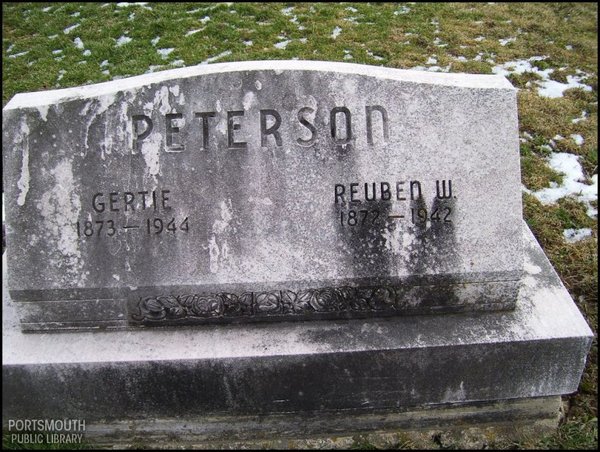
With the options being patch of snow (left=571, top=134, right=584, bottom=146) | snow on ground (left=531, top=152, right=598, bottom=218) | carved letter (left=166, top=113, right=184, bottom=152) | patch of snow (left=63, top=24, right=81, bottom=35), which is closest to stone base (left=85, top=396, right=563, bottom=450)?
carved letter (left=166, top=113, right=184, bottom=152)

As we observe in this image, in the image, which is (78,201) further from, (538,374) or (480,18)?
(480,18)

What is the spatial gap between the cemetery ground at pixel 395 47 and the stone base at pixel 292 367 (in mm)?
1625

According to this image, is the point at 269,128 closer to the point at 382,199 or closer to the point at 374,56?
the point at 382,199

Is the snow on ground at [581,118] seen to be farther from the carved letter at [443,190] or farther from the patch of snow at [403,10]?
the carved letter at [443,190]

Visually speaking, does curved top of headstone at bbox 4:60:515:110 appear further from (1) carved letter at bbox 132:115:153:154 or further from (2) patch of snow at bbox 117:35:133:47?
(2) patch of snow at bbox 117:35:133:47

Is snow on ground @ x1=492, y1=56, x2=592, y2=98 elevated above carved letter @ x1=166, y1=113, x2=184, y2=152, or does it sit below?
below

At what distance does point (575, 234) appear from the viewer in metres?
4.14

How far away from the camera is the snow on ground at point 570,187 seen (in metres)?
4.46

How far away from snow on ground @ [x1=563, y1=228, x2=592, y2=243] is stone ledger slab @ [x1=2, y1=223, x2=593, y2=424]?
4.81ft

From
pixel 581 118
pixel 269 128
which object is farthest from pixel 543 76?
pixel 269 128

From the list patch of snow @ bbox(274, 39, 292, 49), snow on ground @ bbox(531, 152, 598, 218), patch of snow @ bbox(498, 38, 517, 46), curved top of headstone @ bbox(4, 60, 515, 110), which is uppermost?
curved top of headstone @ bbox(4, 60, 515, 110)

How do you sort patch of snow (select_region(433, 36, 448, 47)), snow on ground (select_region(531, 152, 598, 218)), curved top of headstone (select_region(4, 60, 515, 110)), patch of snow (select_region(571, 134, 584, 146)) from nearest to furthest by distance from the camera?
curved top of headstone (select_region(4, 60, 515, 110)) < snow on ground (select_region(531, 152, 598, 218)) < patch of snow (select_region(571, 134, 584, 146)) < patch of snow (select_region(433, 36, 448, 47))

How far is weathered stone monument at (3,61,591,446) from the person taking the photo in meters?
2.58

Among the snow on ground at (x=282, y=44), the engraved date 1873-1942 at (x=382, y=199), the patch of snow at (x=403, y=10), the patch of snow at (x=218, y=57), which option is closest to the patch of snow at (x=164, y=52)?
the patch of snow at (x=218, y=57)
